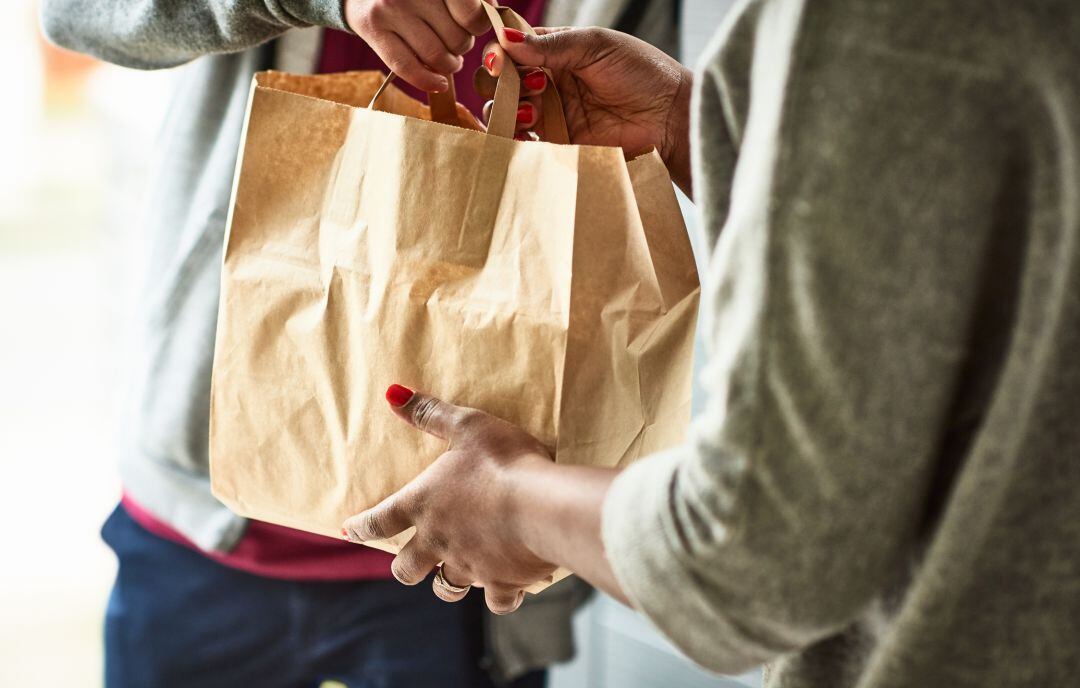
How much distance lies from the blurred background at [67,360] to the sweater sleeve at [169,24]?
212mm

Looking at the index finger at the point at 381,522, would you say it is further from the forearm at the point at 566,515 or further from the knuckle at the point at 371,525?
the forearm at the point at 566,515

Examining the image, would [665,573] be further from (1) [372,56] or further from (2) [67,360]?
(2) [67,360]

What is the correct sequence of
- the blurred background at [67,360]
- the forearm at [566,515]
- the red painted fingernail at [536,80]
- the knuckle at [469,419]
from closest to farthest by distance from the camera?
the forearm at [566,515]
the knuckle at [469,419]
the red painted fingernail at [536,80]
the blurred background at [67,360]

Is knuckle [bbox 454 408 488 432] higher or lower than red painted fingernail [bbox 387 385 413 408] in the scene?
higher

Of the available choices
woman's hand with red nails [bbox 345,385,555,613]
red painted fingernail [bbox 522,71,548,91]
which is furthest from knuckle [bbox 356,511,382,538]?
red painted fingernail [bbox 522,71,548,91]

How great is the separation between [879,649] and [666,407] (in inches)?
11.2

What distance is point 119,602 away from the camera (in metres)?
1.05

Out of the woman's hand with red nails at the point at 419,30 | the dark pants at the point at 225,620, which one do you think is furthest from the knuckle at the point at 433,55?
the dark pants at the point at 225,620

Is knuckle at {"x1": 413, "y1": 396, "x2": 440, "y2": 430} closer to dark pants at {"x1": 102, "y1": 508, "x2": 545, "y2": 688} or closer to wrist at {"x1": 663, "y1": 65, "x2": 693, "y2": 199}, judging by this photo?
wrist at {"x1": 663, "y1": 65, "x2": 693, "y2": 199}

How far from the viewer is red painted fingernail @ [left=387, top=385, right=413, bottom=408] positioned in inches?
27.1

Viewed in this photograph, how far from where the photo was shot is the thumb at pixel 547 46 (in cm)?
73

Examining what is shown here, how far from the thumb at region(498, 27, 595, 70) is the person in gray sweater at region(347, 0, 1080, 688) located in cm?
30

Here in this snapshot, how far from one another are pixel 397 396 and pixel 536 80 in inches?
10.8

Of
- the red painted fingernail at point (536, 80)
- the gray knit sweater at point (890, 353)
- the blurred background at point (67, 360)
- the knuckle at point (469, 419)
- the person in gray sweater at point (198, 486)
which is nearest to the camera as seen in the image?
the gray knit sweater at point (890, 353)
